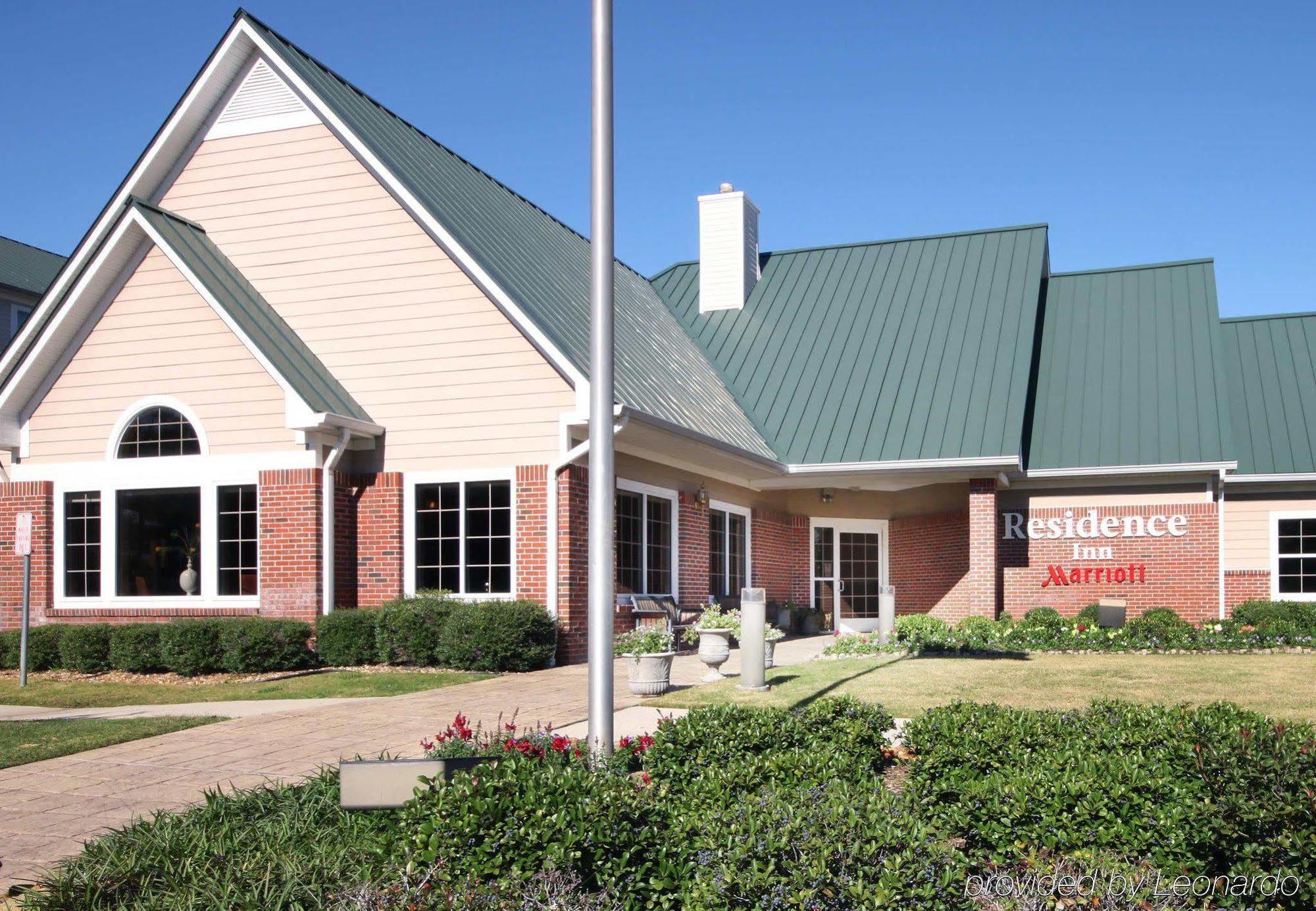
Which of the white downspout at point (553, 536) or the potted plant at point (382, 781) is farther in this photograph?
the white downspout at point (553, 536)

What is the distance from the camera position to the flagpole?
7668 mm

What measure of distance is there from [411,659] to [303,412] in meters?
3.67

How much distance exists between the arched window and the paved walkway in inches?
230

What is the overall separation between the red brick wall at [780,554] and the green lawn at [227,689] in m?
9.74

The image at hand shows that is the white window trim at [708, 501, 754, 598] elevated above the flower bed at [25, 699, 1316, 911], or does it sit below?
above

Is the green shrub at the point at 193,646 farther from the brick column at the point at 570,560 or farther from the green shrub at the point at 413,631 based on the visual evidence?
the brick column at the point at 570,560

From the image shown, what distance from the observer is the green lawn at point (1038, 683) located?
12.7 m

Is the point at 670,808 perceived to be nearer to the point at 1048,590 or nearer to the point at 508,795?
the point at 508,795

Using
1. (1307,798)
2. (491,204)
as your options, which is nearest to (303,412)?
(491,204)

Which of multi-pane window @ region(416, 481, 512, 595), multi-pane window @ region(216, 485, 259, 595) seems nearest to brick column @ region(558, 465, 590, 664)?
multi-pane window @ region(416, 481, 512, 595)

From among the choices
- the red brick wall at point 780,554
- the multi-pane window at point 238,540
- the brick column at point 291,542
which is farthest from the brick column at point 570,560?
the red brick wall at point 780,554

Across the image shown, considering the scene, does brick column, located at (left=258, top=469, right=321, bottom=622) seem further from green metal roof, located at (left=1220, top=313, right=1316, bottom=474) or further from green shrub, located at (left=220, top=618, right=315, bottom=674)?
green metal roof, located at (left=1220, top=313, right=1316, bottom=474)

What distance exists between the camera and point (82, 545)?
61.5ft

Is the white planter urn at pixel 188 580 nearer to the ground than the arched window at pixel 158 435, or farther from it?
nearer to the ground
